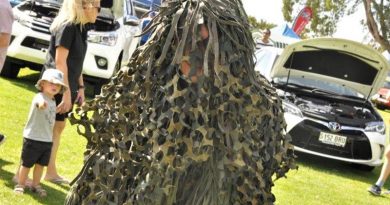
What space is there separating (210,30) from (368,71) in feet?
22.8

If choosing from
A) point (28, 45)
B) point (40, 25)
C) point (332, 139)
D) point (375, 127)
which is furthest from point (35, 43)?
point (375, 127)

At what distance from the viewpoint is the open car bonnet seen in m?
8.59

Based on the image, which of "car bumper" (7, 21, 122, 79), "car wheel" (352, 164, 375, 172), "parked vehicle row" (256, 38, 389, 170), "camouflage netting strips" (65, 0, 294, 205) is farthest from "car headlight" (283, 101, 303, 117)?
"camouflage netting strips" (65, 0, 294, 205)

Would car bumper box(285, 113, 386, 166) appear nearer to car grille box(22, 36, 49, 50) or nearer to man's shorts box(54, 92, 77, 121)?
man's shorts box(54, 92, 77, 121)

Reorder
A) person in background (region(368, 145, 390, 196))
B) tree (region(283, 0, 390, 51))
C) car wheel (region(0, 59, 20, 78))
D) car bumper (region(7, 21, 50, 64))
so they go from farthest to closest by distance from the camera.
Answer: tree (region(283, 0, 390, 51)) < car wheel (region(0, 59, 20, 78)) < car bumper (region(7, 21, 50, 64)) < person in background (region(368, 145, 390, 196))

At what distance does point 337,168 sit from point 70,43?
5641 millimetres

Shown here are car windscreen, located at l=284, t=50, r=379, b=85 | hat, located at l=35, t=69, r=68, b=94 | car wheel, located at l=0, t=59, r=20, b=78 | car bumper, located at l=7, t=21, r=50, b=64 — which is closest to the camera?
hat, located at l=35, t=69, r=68, b=94

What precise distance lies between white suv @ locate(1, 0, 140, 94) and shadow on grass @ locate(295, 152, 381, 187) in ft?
11.3

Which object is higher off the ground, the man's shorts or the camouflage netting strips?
the camouflage netting strips

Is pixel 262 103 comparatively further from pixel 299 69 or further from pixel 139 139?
pixel 299 69

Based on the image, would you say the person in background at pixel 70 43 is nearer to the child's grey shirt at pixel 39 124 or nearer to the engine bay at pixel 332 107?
the child's grey shirt at pixel 39 124

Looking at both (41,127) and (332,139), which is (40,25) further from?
(41,127)

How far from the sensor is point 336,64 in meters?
9.18

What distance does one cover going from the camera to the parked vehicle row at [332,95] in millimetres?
8500
